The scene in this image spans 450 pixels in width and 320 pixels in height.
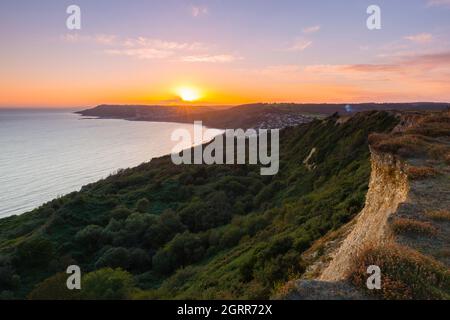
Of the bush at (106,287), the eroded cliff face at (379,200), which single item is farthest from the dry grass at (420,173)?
the bush at (106,287)

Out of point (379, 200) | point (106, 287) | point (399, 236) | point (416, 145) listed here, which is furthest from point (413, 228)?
point (106, 287)

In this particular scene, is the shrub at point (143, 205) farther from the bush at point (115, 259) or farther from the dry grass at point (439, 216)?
the dry grass at point (439, 216)

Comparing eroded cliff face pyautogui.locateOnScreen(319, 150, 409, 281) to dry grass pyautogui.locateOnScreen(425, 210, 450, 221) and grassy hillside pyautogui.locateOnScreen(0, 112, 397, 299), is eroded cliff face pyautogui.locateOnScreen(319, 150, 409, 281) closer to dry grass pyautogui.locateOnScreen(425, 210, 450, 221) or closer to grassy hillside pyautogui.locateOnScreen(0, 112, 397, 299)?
dry grass pyautogui.locateOnScreen(425, 210, 450, 221)

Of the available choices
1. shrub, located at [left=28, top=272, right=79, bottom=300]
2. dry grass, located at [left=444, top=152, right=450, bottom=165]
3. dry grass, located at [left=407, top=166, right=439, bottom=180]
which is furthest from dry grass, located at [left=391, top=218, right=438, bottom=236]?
shrub, located at [left=28, top=272, right=79, bottom=300]

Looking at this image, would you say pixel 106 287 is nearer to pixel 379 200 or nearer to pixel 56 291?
pixel 56 291


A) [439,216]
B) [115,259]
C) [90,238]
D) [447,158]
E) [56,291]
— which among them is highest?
[447,158]

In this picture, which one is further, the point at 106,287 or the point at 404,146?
the point at 106,287
